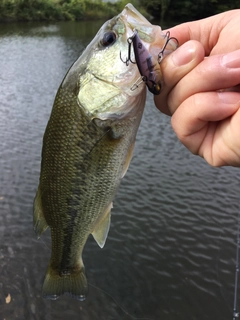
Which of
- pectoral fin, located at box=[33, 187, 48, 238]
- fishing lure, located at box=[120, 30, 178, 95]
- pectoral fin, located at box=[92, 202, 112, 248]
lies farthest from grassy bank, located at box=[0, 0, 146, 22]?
fishing lure, located at box=[120, 30, 178, 95]

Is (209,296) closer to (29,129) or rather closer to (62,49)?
(29,129)

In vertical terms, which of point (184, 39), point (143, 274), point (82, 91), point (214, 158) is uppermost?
point (184, 39)

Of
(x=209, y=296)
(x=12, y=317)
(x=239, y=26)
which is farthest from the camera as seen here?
(x=209, y=296)

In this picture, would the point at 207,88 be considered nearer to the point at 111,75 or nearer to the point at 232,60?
the point at 232,60

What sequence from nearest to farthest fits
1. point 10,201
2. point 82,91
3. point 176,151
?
point 82,91
point 10,201
point 176,151

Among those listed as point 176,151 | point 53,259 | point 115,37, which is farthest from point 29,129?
point 115,37

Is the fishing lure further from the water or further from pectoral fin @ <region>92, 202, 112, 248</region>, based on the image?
the water

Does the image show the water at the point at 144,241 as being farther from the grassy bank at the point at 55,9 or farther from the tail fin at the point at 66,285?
the grassy bank at the point at 55,9

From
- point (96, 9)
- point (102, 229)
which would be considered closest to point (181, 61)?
point (102, 229)
